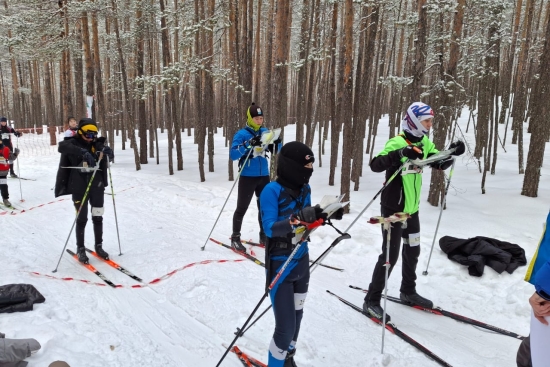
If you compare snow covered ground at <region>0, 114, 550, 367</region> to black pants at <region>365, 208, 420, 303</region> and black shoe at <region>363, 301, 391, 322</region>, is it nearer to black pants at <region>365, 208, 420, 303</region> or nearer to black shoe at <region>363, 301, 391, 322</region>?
black shoe at <region>363, 301, 391, 322</region>

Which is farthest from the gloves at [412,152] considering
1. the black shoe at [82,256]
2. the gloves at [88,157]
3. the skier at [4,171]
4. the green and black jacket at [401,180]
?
the skier at [4,171]

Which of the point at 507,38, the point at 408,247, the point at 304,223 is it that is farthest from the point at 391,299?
the point at 507,38

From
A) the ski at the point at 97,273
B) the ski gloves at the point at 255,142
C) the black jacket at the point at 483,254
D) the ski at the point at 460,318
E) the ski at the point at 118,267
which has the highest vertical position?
the ski gloves at the point at 255,142

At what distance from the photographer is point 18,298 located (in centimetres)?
383

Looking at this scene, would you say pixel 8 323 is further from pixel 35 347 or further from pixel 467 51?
pixel 467 51

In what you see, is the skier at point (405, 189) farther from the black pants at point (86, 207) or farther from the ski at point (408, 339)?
the black pants at point (86, 207)

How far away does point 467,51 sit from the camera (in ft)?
41.1

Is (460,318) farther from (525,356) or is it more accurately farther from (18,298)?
(18,298)

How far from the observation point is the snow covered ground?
359 cm

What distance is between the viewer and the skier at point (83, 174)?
18.2ft

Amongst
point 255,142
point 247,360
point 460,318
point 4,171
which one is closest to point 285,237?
point 247,360

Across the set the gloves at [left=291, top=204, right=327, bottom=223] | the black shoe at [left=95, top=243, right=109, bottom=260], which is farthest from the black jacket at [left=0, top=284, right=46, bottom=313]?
the gloves at [left=291, top=204, right=327, bottom=223]

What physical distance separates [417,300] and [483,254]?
70.0 inches

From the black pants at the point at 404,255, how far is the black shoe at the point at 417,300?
53mm
